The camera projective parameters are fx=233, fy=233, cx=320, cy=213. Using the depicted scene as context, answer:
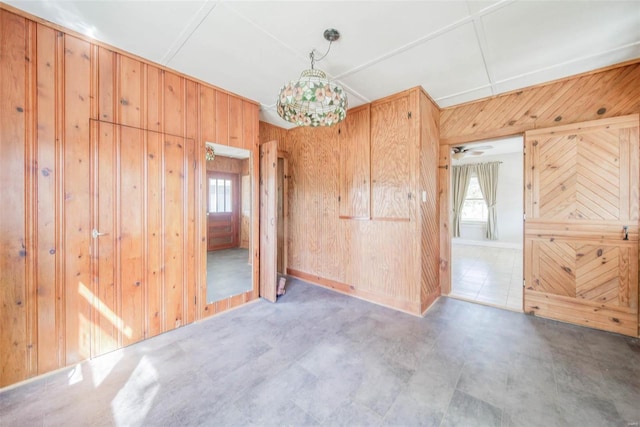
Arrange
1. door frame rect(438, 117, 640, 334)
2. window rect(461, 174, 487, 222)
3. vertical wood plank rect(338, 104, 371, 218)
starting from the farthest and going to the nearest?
window rect(461, 174, 487, 222) < door frame rect(438, 117, 640, 334) < vertical wood plank rect(338, 104, 371, 218)

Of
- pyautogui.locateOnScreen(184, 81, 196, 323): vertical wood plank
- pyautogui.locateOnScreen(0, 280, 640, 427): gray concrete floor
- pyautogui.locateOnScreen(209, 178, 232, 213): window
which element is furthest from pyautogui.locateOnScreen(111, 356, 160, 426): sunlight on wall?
pyautogui.locateOnScreen(209, 178, 232, 213): window

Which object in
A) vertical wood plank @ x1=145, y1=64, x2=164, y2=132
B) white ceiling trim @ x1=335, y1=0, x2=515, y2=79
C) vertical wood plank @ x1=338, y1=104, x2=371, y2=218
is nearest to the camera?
white ceiling trim @ x1=335, y1=0, x2=515, y2=79

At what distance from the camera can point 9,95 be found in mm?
1759

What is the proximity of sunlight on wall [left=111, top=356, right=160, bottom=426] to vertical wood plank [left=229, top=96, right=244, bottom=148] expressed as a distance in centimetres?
250

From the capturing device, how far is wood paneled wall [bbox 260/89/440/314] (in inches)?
116

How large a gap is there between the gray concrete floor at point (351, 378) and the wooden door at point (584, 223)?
0.28 metres

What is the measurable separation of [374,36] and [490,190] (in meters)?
7.38

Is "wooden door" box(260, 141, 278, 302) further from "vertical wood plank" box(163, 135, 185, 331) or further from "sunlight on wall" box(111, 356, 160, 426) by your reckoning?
"sunlight on wall" box(111, 356, 160, 426)

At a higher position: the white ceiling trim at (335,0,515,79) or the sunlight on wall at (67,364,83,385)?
the white ceiling trim at (335,0,515,79)

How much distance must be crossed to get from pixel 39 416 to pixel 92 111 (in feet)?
7.57

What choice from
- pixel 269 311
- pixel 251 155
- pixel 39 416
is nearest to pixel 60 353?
pixel 39 416

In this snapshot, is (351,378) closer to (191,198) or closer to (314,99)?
(314,99)

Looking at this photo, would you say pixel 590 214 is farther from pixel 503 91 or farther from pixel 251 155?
pixel 251 155

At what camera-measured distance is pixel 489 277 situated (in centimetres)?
436
